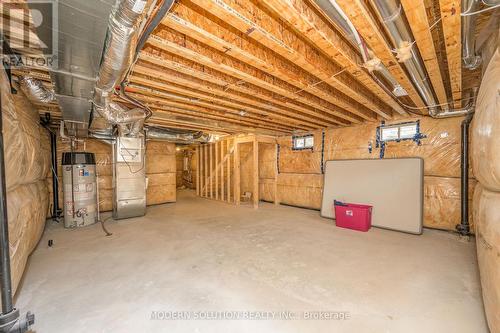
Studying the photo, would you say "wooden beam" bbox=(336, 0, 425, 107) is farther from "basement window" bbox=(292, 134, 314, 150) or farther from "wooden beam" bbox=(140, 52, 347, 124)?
"basement window" bbox=(292, 134, 314, 150)

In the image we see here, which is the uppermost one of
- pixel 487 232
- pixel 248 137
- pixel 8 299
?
pixel 248 137

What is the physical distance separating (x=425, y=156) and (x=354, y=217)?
177 centimetres

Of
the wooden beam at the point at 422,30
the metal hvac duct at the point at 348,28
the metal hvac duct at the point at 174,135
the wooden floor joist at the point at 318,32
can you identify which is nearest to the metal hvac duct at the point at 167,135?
the metal hvac duct at the point at 174,135

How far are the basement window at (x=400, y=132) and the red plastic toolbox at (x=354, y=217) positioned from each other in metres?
1.55

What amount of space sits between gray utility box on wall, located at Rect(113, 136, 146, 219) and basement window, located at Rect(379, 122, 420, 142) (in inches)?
211

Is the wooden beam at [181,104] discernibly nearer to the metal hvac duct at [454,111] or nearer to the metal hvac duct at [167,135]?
the metal hvac duct at [167,135]

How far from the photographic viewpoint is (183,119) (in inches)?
163

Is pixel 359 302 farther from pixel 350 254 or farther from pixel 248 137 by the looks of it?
pixel 248 137

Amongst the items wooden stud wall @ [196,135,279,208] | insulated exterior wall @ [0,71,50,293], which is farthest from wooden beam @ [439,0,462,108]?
wooden stud wall @ [196,135,279,208]

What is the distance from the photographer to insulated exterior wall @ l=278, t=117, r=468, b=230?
142 inches

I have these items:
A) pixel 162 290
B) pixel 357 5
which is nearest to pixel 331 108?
pixel 357 5

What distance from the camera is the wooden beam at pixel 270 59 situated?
1.53 metres

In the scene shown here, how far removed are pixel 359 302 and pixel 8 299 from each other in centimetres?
247

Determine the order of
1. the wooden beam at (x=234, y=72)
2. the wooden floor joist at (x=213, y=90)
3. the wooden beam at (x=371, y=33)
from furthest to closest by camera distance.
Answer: the wooden floor joist at (x=213, y=90) < the wooden beam at (x=234, y=72) < the wooden beam at (x=371, y=33)
